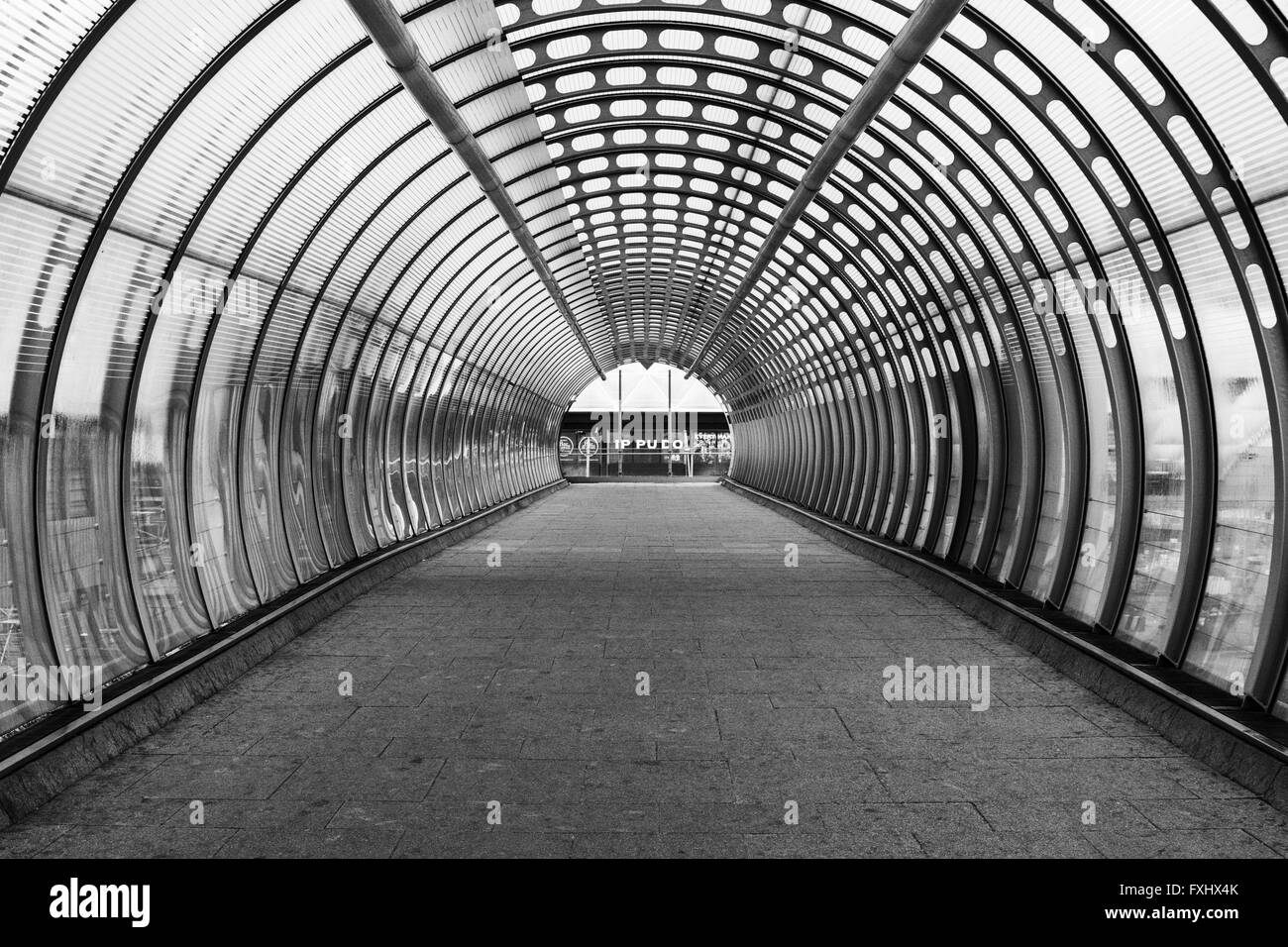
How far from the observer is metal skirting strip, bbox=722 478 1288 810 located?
21.0ft

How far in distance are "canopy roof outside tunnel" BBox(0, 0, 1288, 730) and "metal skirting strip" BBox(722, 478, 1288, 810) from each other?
0.34 metres

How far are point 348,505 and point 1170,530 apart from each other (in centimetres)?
1146

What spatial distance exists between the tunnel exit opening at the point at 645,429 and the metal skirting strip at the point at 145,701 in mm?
48305

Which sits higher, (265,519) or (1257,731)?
(265,519)

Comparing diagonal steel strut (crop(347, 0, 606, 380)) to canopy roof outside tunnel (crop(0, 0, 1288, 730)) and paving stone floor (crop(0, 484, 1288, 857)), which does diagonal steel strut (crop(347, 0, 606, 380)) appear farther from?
paving stone floor (crop(0, 484, 1288, 857))

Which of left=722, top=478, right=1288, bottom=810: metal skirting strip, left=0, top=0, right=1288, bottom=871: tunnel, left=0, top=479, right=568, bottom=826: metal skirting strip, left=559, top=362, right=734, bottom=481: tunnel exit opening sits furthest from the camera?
left=559, top=362, right=734, bottom=481: tunnel exit opening

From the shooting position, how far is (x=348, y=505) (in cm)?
1598

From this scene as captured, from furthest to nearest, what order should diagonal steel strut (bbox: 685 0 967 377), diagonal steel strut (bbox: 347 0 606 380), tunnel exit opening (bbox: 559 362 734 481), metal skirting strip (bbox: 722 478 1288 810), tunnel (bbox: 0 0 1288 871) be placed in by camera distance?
1. tunnel exit opening (bbox: 559 362 734 481)
2. diagonal steel strut (bbox: 685 0 967 377)
3. diagonal steel strut (bbox: 347 0 606 380)
4. tunnel (bbox: 0 0 1288 871)
5. metal skirting strip (bbox: 722 478 1288 810)

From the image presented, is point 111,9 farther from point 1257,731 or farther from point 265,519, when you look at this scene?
point 1257,731

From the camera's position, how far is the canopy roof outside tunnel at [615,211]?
24.0 feet

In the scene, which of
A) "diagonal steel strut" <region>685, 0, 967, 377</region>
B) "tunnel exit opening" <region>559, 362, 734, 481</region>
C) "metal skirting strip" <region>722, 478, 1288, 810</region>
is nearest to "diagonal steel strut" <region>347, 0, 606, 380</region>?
"diagonal steel strut" <region>685, 0, 967, 377</region>

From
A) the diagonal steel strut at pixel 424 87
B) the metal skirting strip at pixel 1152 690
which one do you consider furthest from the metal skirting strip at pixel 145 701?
the metal skirting strip at pixel 1152 690

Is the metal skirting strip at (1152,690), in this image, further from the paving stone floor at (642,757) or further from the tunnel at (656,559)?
the paving stone floor at (642,757)
